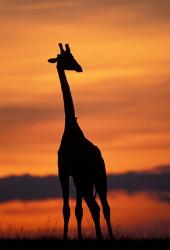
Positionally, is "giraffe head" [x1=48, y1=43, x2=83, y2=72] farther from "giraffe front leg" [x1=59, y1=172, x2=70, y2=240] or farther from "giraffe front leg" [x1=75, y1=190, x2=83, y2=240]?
"giraffe front leg" [x1=75, y1=190, x2=83, y2=240]

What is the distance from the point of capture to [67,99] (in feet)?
87.7

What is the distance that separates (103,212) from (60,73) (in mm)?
4380

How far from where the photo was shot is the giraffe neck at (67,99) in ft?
86.8

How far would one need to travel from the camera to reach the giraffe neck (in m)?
26.5
